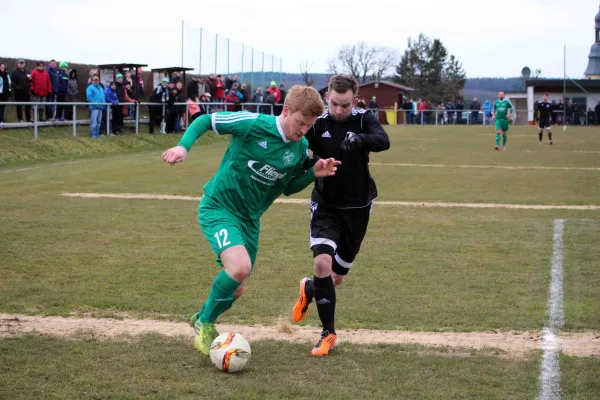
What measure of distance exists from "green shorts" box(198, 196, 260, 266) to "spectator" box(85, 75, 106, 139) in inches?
757

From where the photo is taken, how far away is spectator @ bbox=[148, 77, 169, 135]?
28.1 m

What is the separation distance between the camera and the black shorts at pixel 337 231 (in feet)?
19.6

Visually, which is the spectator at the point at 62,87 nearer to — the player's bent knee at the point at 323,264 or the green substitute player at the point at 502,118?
the green substitute player at the point at 502,118

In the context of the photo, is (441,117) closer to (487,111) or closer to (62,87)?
(487,111)

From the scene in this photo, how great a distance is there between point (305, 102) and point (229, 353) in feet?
5.35

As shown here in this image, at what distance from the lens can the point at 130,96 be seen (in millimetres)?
28203

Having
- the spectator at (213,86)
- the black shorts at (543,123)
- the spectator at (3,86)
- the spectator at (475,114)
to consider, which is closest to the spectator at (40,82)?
the spectator at (3,86)

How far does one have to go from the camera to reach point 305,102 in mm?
5426

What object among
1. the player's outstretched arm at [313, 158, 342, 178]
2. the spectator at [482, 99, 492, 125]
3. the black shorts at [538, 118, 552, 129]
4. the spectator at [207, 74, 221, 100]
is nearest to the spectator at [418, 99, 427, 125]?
the spectator at [482, 99, 492, 125]

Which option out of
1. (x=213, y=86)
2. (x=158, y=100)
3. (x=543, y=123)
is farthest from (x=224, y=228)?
(x=543, y=123)

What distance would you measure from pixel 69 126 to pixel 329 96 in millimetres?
20595

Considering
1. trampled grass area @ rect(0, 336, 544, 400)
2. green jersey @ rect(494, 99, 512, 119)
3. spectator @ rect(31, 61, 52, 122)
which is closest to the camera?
trampled grass area @ rect(0, 336, 544, 400)

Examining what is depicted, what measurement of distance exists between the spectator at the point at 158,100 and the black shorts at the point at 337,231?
2250 centimetres

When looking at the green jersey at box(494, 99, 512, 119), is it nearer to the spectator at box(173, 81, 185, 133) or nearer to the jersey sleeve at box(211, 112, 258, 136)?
the spectator at box(173, 81, 185, 133)
